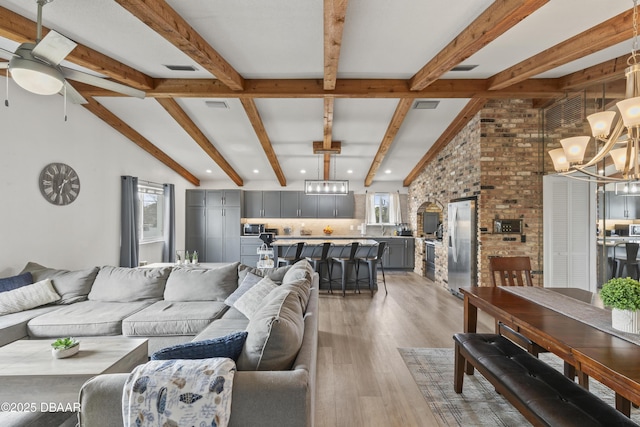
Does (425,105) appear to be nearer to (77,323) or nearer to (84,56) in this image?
(84,56)

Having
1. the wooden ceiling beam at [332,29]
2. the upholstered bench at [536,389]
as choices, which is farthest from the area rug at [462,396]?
the wooden ceiling beam at [332,29]

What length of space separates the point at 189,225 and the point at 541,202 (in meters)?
7.88

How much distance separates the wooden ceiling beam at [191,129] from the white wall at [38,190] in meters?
1.28

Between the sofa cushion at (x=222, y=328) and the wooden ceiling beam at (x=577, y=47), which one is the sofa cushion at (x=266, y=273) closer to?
the sofa cushion at (x=222, y=328)

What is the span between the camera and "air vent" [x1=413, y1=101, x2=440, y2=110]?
16.1 feet

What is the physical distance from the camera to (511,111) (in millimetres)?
4852

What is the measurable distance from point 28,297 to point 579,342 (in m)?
4.70

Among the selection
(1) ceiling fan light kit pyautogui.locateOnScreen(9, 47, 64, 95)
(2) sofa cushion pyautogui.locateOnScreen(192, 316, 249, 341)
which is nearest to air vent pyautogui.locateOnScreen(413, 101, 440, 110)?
(2) sofa cushion pyautogui.locateOnScreen(192, 316, 249, 341)

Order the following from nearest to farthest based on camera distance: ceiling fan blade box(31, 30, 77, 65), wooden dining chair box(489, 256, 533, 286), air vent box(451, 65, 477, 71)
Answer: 1. ceiling fan blade box(31, 30, 77, 65)
2. wooden dining chair box(489, 256, 533, 286)
3. air vent box(451, 65, 477, 71)

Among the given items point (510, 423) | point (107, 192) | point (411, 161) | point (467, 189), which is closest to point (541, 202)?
point (467, 189)

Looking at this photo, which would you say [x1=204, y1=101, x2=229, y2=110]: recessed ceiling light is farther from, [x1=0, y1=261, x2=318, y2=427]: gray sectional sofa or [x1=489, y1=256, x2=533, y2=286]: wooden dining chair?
[x1=489, y1=256, x2=533, y2=286]: wooden dining chair

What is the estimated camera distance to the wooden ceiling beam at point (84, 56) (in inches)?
111

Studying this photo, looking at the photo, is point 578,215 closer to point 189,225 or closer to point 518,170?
point 518,170

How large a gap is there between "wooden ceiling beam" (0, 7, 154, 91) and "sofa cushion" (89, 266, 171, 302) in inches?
93.2
